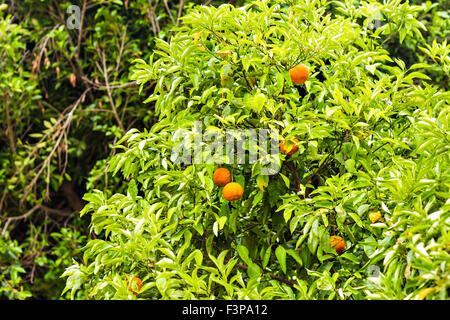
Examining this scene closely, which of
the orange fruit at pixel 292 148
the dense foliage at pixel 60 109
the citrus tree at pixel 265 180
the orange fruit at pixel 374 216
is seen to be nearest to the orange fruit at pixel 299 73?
the citrus tree at pixel 265 180

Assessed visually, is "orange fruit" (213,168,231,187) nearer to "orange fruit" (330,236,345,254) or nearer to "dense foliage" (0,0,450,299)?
"dense foliage" (0,0,450,299)

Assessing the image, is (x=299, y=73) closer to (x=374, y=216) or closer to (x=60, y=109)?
(x=374, y=216)

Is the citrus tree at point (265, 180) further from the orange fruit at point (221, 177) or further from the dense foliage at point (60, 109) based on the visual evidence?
the dense foliage at point (60, 109)

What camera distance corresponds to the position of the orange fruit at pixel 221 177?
1544mm

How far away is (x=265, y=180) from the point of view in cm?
155

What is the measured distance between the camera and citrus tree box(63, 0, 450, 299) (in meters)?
1.37

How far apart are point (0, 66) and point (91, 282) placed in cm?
274

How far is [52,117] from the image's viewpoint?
13.4 ft

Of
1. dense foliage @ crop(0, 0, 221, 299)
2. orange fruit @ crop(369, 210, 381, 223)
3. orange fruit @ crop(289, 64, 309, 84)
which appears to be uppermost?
orange fruit @ crop(289, 64, 309, 84)

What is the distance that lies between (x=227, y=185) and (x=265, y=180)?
12cm

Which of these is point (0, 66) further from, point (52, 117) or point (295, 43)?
point (295, 43)

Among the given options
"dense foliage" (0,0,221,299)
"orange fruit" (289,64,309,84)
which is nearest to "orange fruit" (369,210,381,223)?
"orange fruit" (289,64,309,84)

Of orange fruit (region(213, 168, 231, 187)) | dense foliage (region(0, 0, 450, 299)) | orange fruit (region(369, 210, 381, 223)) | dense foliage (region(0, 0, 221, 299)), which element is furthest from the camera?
dense foliage (region(0, 0, 221, 299))

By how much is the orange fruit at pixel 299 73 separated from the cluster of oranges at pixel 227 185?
15.1 inches
